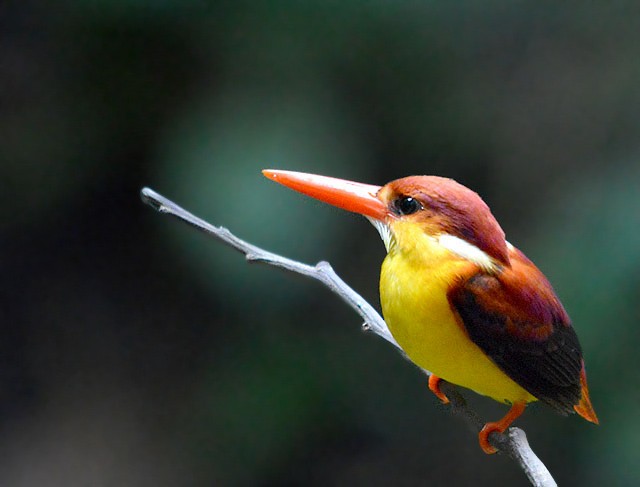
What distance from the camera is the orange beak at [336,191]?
3.57 feet

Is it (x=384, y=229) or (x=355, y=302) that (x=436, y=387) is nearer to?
(x=355, y=302)

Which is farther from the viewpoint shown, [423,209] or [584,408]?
[584,408]

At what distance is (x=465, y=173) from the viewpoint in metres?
2.99

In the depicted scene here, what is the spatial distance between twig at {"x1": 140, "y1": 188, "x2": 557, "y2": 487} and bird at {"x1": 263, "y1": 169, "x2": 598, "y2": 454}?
70 mm

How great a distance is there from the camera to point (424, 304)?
1.23 metres

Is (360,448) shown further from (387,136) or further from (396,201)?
(396,201)

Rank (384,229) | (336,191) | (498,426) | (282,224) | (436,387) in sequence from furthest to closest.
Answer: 1. (282,224)
2. (436,387)
3. (498,426)
4. (384,229)
5. (336,191)

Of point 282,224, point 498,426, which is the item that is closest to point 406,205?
point 498,426

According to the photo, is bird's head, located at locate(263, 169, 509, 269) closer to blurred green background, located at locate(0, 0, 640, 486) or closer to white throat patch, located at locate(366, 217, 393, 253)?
white throat patch, located at locate(366, 217, 393, 253)

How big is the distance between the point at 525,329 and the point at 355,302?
248mm

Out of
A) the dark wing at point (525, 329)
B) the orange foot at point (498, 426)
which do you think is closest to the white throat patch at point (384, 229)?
the dark wing at point (525, 329)

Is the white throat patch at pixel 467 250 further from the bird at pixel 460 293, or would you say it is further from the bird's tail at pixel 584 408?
the bird's tail at pixel 584 408

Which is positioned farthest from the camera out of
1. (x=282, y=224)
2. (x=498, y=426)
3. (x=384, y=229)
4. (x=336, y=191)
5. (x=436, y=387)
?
(x=282, y=224)

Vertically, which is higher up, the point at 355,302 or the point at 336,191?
the point at 336,191
